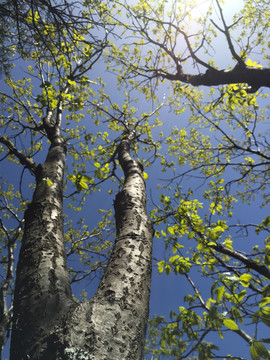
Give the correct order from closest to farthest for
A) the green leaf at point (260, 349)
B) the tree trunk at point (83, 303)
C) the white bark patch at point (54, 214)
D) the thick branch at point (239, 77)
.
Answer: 1. the tree trunk at point (83, 303)
2. the green leaf at point (260, 349)
3. the white bark patch at point (54, 214)
4. the thick branch at point (239, 77)

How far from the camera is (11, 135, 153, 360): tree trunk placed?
1.06 meters

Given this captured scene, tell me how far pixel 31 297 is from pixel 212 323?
147cm

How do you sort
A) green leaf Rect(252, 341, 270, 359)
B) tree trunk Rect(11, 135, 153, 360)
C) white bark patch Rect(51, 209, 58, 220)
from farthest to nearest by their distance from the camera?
white bark patch Rect(51, 209, 58, 220)
green leaf Rect(252, 341, 270, 359)
tree trunk Rect(11, 135, 153, 360)

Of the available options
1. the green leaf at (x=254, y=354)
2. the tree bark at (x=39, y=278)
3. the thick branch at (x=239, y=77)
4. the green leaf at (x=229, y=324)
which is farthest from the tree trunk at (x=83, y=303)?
the thick branch at (x=239, y=77)

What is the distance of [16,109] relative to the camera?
7742 mm

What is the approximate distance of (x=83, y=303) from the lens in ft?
4.18

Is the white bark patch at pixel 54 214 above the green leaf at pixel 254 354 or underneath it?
above

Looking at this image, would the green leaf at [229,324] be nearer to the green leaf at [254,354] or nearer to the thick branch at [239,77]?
the green leaf at [254,354]

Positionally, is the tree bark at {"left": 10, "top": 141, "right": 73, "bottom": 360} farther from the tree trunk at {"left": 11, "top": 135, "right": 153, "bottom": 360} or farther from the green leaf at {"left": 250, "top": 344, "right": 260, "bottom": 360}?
the green leaf at {"left": 250, "top": 344, "right": 260, "bottom": 360}

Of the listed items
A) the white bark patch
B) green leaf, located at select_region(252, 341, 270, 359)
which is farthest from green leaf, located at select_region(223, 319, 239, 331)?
the white bark patch

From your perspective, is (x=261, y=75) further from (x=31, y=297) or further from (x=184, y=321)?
(x=31, y=297)

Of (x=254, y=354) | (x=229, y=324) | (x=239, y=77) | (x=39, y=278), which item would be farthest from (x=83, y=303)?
(x=239, y=77)

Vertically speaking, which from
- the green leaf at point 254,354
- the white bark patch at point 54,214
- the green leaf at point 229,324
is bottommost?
the green leaf at point 254,354

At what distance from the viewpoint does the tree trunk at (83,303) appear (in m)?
1.06
